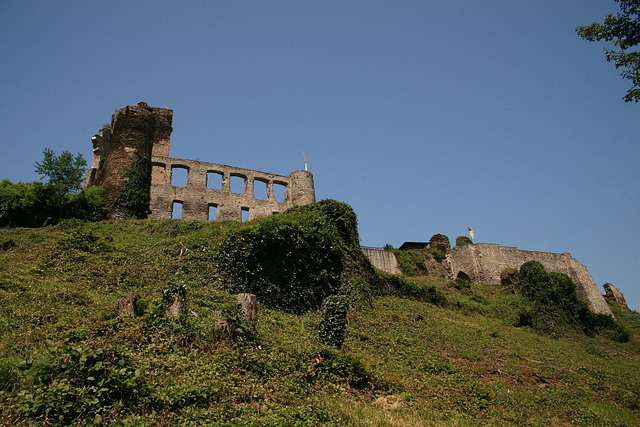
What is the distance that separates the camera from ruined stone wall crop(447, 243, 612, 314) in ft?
99.1

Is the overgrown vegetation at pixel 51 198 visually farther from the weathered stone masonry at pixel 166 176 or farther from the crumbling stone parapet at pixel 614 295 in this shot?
the crumbling stone parapet at pixel 614 295

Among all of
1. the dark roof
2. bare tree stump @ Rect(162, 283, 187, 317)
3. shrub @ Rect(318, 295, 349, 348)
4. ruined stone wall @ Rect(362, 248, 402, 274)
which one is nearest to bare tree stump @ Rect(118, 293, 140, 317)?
bare tree stump @ Rect(162, 283, 187, 317)

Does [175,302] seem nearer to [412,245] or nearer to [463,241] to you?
[463,241]

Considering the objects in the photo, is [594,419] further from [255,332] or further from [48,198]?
[48,198]

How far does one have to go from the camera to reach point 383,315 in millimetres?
14516

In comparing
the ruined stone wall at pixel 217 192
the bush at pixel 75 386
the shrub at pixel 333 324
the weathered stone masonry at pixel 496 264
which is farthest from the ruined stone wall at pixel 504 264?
the bush at pixel 75 386

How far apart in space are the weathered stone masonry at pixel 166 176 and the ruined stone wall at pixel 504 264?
37.9 feet

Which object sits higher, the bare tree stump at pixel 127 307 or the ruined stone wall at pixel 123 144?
the ruined stone wall at pixel 123 144

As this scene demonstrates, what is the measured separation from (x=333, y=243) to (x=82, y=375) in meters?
10.7

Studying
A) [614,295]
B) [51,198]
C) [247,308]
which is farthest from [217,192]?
[614,295]

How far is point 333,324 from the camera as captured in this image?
35.2ft

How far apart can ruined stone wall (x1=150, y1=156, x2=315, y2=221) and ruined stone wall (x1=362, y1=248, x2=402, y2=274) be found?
204 inches

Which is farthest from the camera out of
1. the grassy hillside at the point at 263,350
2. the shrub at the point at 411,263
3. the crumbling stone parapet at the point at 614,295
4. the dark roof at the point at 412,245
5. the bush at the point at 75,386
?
the dark roof at the point at 412,245

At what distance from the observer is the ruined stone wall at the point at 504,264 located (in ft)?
99.1
